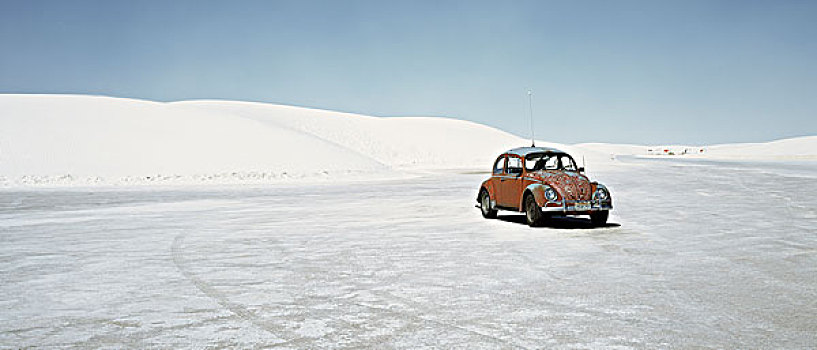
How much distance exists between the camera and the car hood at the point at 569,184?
1321 centimetres

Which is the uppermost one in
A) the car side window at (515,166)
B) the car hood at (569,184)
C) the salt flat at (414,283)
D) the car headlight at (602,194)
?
the car side window at (515,166)

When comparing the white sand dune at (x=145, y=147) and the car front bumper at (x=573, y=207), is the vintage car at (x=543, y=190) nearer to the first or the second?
the car front bumper at (x=573, y=207)

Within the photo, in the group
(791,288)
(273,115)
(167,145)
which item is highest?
(273,115)

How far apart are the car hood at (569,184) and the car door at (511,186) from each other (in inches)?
21.2

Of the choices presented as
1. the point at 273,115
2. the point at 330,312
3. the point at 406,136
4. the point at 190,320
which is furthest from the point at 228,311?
the point at 406,136

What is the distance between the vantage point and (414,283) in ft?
25.7

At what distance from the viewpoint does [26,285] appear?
26.2ft

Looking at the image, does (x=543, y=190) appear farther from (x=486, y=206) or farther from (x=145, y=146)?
(x=145, y=146)

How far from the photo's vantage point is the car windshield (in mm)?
14656

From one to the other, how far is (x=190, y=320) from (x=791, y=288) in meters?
6.20

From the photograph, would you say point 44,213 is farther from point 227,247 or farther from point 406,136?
point 406,136

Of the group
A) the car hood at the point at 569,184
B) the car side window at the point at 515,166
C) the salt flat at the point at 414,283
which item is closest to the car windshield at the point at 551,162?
the car side window at the point at 515,166

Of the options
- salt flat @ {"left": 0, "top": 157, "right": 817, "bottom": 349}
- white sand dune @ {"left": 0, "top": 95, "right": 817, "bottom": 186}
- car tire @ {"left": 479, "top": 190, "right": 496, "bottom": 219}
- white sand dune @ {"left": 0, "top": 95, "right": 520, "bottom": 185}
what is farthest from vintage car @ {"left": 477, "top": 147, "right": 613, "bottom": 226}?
white sand dune @ {"left": 0, "top": 95, "right": 520, "bottom": 185}

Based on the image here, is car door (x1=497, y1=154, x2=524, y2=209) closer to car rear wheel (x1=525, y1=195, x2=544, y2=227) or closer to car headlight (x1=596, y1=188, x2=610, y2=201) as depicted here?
car rear wheel (x1=525, y1=195, x2=544, y2=227)
